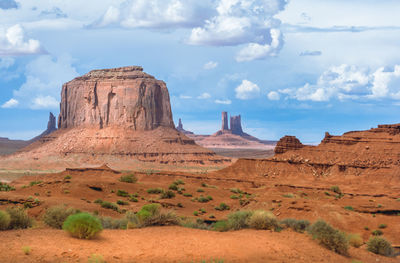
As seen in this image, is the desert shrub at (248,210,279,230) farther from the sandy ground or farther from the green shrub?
the sandy ground

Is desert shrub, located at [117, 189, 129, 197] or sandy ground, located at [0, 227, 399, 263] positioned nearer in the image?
sandy ground, located at [0, 227, 399, 263]

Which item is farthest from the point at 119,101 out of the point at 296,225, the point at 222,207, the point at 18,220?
the point at 18,220

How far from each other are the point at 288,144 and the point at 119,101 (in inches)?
2227

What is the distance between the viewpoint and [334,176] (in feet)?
188

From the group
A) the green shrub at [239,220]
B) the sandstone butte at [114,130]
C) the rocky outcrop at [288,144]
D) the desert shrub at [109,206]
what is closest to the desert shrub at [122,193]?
the desert shrub at [109,206]

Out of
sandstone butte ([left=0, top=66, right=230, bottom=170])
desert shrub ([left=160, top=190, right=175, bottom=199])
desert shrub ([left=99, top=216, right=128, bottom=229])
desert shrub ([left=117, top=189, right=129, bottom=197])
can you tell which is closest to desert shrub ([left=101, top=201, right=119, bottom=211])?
desert shrub ([left=117, top=189, right=129, bottom=197])

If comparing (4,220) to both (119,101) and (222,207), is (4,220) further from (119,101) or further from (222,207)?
(119,101)

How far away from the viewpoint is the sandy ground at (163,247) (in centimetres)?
1337

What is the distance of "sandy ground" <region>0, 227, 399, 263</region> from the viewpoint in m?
13.4

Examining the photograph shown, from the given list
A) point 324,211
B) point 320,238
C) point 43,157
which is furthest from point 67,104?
A: point 320,238

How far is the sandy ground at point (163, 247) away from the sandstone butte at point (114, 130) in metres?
83.2

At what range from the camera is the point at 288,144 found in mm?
69250

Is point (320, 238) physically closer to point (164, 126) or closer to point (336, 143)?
point (336, 143)

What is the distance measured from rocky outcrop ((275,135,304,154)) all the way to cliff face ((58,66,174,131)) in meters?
51.2
